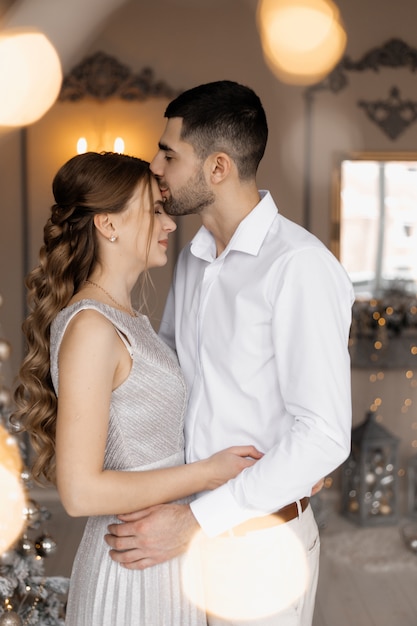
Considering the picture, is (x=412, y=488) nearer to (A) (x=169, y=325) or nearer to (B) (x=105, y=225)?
(A) (x=169, y=325)

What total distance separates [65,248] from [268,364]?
513 mm

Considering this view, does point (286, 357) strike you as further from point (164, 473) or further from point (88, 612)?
point (88, 612)

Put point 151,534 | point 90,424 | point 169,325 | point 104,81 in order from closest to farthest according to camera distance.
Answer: point 90,424, point 151,534, point 169,325, point 104,81

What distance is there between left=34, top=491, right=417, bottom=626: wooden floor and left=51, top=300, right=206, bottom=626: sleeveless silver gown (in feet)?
5.58

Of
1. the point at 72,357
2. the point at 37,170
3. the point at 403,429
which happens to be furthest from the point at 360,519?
the point at 72,357

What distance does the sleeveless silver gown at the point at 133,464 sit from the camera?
162 centimetres

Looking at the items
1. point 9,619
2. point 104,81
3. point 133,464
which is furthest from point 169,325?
point 104,81

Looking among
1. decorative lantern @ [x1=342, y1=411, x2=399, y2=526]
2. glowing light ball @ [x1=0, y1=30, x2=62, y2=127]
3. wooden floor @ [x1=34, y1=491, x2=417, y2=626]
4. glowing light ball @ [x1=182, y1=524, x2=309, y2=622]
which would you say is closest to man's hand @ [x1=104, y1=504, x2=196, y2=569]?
glowing light ball @ [x1=182, y1=524, x2=309, y2=622]

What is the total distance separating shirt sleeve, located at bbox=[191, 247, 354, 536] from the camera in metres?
1.56

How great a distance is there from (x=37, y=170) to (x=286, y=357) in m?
3.09

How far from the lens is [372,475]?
418 cm

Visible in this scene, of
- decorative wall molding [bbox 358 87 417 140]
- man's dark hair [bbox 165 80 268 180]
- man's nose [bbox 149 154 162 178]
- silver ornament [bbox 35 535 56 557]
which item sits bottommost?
silver ornament [bbox 35 535 56 557]

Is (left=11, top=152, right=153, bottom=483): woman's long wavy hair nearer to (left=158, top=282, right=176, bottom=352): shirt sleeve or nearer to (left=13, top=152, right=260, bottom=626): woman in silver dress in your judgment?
(left=13, top=152, right=260, bottom=626): woman in silver dress

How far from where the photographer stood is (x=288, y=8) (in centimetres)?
426
